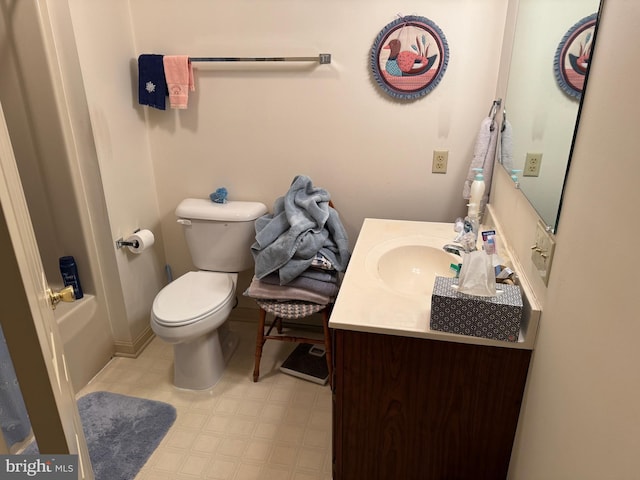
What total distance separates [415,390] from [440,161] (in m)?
1.19

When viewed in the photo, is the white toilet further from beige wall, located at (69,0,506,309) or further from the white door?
the white door

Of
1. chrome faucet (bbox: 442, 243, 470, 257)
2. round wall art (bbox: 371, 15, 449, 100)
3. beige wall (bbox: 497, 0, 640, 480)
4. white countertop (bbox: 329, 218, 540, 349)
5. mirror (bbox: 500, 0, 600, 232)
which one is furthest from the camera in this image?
round wall art (bbox: 371, 15, 449, 100)

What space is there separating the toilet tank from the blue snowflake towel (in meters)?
0.53

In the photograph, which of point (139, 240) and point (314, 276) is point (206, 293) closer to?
point (139, 240)

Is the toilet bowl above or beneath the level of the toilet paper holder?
beneath

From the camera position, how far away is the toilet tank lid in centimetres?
225

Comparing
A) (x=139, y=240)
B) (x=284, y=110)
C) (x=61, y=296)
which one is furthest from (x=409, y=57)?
(x=61, y=296)

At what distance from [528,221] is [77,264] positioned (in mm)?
1959

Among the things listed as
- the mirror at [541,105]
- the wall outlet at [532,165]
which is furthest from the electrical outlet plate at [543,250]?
the wall outlet at [532,165]

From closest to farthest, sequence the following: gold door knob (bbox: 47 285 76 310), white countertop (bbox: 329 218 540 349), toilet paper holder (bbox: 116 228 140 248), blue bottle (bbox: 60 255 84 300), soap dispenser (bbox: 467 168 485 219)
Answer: gold door knob (bbox: 47 285 76 310) → white countertop (bbox: 329 218 540 349) → soap dispenser (bbox: 467 168 485 219) → blue bottle (bbox: 60 255 84 300) → toilet paper holder (bbox: 116 228 140 248)

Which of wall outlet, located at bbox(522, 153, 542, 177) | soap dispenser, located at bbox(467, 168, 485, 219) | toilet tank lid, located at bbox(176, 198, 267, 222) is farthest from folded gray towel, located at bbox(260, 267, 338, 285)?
wall outlet, located at bbox(522, 153, 542, 177)

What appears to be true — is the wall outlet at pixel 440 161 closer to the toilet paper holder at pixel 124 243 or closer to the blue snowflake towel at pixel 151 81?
the blue snowflake towel at pixel 151 81

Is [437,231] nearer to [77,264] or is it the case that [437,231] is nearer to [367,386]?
[367,386]

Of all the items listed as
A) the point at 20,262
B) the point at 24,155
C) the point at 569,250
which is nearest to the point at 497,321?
the point at 569,250
